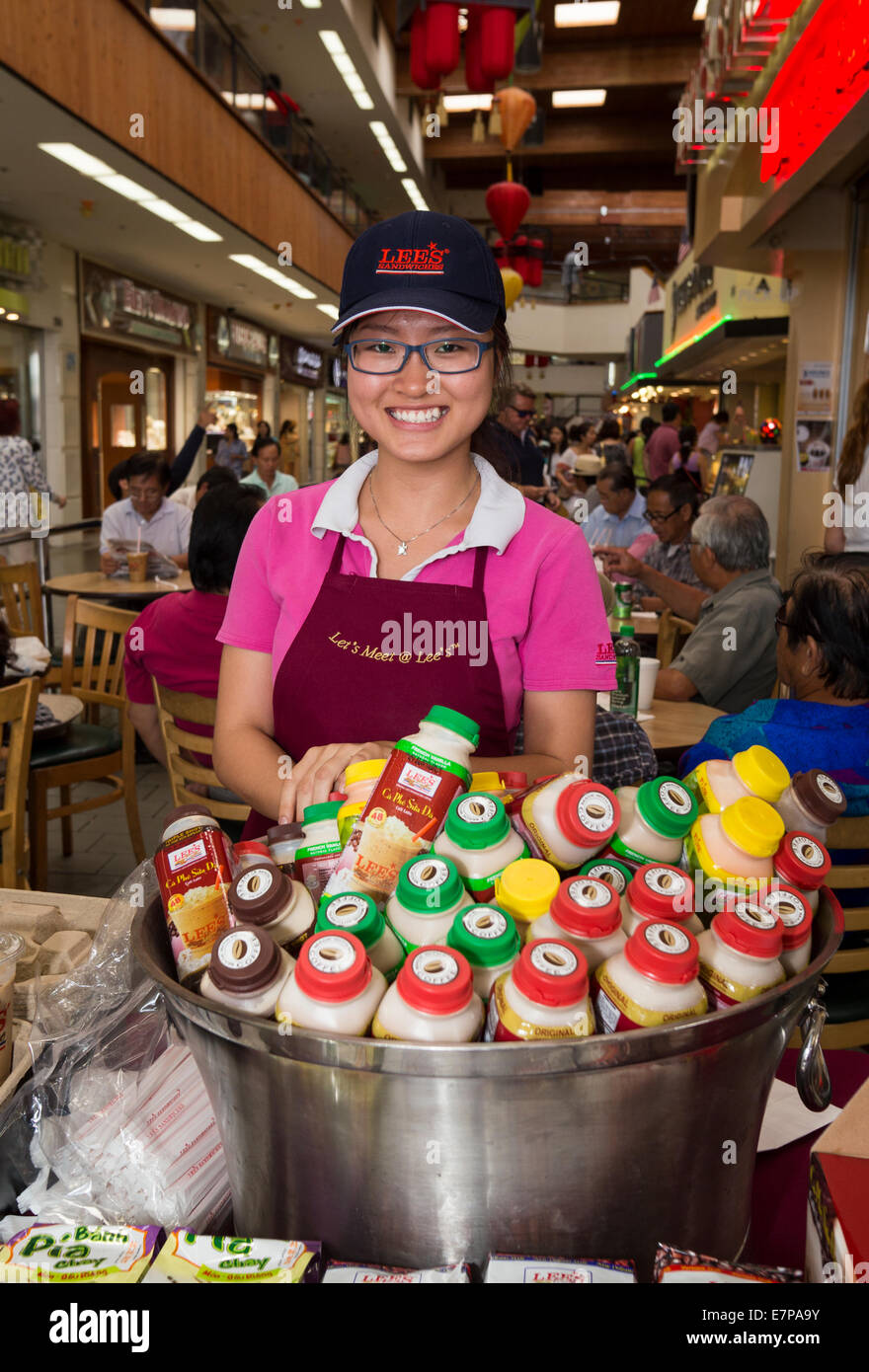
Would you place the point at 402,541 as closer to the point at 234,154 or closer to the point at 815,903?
the point at 815,903

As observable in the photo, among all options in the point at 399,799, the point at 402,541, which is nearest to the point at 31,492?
the point at 402,541

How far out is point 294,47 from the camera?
11688mm

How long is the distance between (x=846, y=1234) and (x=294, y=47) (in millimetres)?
13550

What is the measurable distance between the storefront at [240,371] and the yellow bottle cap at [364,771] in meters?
14.8

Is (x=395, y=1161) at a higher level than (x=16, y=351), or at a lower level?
lower

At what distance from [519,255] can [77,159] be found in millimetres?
6182

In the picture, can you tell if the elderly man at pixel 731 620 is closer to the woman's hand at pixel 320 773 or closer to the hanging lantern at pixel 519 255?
the woman's hand at pixel 320 773

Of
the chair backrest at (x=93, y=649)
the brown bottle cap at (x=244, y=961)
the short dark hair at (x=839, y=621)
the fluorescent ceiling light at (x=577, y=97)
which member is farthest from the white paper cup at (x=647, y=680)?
the fluorescent ceiling light at (x=577, y=97)

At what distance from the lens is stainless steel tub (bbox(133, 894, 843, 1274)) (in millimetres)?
666

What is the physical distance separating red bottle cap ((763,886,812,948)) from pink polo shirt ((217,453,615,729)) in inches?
26.1

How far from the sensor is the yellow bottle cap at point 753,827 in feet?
2.78

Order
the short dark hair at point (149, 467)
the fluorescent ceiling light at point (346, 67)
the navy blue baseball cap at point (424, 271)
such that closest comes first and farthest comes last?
the navy blue baseball cap at point (424, 271) < the short dark hair at point (149, 467) < the fluorescent ceiling light at point (346, 67)

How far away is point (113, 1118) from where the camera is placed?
96 cm

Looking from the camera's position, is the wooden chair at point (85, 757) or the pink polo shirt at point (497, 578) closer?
the pink polo shirt at point (497, 578)
